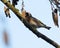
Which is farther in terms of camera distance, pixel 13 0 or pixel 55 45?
pixel 13 0

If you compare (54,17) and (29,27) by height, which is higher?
(54,17)

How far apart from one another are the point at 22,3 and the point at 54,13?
13 centimetres

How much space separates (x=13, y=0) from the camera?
2.34 ft

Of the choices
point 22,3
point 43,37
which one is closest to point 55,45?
point 43,37

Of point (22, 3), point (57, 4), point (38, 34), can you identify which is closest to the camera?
point (38, 34)

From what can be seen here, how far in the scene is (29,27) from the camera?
58cm

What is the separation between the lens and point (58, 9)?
733mm

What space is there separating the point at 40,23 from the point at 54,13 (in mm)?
87

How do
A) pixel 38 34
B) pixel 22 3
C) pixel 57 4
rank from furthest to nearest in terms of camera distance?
pixel 22 3, pixel 57 4, pixel 38 34

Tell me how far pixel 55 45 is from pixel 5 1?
18 centimetres

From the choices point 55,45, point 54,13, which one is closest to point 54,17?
point 54,13

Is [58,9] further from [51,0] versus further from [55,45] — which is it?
[55,45]

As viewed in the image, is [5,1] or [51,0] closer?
[5,1]

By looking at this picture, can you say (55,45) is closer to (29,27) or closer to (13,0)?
(29,27)
